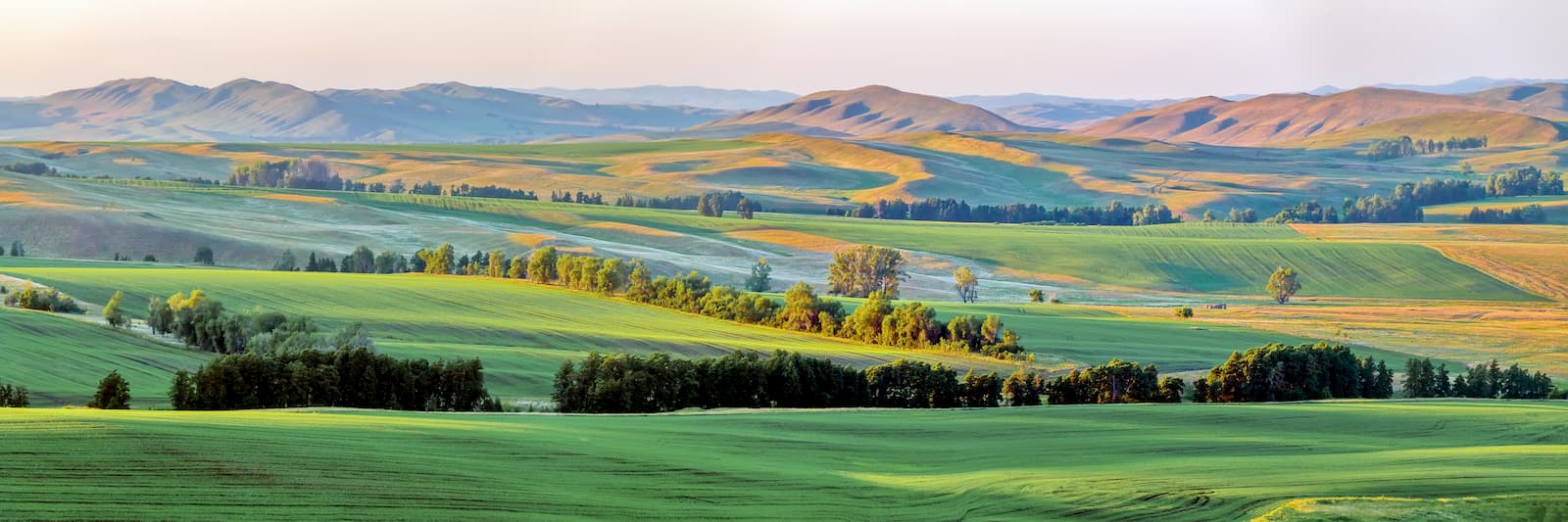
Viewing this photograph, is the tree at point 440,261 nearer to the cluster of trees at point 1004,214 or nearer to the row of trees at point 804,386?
the row of trees at point 804,386

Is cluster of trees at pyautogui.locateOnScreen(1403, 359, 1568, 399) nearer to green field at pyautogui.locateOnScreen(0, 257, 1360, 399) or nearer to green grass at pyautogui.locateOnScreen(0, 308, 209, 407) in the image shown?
green field at pyautogui.locateOnScreen(0, 257, 1360, 399)

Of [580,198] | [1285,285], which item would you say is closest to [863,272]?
[1285,285]

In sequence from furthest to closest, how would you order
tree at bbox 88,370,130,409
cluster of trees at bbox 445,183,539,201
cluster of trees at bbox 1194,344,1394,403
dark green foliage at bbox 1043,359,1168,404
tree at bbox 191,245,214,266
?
1. cluster of trees at bbox 445,183,539,201
2. tree at bbox 191,245,214,266
3. cluster of trees at bbox 1194,344,1394,403
4. dark green foliage at bbox 1043,359,1168,404
5. tree at bbox 88,370,130,409

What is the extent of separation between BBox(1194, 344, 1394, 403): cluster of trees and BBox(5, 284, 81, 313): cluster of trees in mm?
50076

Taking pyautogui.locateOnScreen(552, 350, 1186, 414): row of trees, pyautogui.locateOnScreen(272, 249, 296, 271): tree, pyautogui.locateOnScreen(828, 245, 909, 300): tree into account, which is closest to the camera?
pyautogui.locateOnScreen(552, 350, 1186, 414): row of trees

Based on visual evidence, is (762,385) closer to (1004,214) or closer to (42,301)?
(42,301)

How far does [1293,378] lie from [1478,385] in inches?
348

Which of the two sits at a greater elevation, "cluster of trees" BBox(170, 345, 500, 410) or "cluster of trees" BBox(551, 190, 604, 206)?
"cluster of trees" BBox(551, 190, 604, 206)

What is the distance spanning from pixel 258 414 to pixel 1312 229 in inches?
→ 5712

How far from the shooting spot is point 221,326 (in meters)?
60.7

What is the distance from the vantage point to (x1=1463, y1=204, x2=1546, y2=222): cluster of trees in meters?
175

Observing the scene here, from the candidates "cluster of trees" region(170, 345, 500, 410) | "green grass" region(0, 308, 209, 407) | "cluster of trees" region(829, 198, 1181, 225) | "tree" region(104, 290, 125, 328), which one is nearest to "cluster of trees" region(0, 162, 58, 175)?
"cluster of trees" region(829, 198, 1181, 225)

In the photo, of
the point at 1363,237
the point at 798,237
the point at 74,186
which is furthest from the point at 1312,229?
the point at 74,186

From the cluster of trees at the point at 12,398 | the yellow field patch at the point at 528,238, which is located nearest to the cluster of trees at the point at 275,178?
the yellow field patch at the point at 528,238
